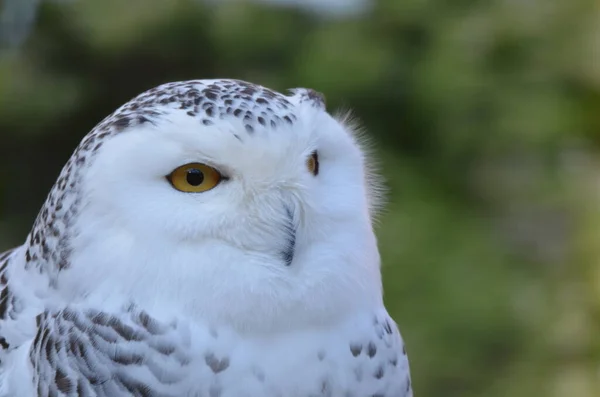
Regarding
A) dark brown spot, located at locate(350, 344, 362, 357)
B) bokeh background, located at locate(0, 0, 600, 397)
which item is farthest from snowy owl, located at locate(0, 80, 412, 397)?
bokeh background, located at locate(0, 0, 600, 397)

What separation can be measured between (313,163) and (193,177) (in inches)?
7.0

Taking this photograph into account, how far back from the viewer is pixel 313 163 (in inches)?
40.5

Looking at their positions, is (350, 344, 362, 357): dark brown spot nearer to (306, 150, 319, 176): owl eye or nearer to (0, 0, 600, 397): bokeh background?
(306, 150, 319, 176): owl eye

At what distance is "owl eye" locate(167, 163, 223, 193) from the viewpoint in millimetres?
937

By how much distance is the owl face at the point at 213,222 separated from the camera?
935 millimetres

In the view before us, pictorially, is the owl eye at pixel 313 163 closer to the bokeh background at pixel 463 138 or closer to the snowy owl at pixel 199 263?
the snowy owl at pixel 199 263

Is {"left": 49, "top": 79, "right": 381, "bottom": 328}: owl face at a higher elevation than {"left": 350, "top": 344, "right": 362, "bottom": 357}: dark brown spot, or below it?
higher

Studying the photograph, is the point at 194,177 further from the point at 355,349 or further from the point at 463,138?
the point at 463,138

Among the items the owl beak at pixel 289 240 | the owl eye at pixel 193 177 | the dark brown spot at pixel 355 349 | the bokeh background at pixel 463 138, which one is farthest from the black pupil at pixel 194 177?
the bokeh background at pixel 463 138

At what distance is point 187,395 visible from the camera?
3.09 feet

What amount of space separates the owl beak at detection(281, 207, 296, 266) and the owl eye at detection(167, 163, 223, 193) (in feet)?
0.36

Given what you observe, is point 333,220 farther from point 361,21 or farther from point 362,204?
point 361,21

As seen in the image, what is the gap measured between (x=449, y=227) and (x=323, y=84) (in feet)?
2.35

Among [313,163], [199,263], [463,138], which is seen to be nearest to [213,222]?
[199,263]
